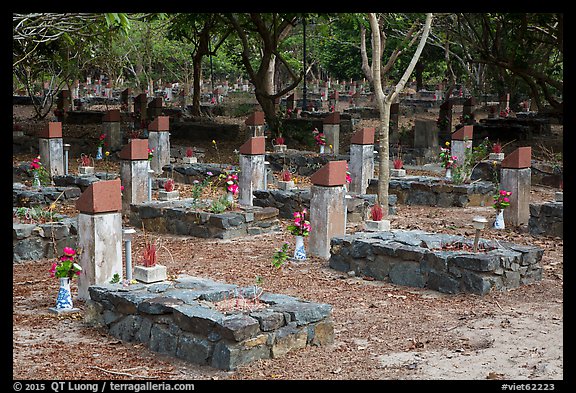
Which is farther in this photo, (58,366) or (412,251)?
(412,251)

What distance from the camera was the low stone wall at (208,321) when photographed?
7125 mm

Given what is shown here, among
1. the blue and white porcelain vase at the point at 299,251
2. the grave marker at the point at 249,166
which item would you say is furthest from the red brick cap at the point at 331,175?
the grave marker at the point at 249,166

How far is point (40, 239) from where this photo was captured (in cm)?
1160

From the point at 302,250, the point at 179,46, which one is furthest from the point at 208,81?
the point at 302,250

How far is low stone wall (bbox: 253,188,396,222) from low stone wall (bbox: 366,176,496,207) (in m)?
1.17

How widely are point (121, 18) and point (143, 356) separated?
388cm

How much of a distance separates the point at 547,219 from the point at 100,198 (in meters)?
7.42

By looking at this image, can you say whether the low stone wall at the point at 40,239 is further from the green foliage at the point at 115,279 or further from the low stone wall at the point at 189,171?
the low stone wall at the point at 189,171

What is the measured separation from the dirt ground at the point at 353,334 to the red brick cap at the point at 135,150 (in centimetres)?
349

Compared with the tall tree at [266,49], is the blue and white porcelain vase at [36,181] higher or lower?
lower

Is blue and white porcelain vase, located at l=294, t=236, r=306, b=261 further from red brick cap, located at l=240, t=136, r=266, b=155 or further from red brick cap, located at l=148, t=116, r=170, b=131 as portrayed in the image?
red brick cap, located at l=148, t=116, r=170, b=131

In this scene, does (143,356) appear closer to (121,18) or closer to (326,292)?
(326,292)

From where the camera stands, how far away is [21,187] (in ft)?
50.4

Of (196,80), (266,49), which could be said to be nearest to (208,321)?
(266,49)
